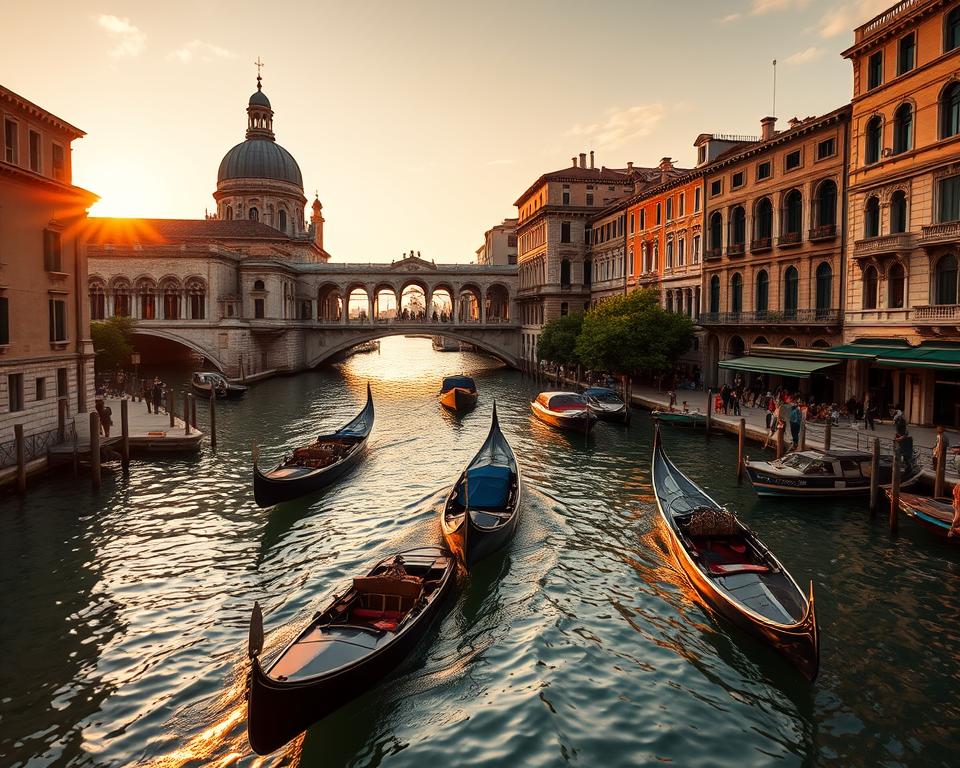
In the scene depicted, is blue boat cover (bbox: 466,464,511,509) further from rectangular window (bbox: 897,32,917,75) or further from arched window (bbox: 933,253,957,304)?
rectangular window (bbox: 897,32,917,75)

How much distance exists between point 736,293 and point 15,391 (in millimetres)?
35193

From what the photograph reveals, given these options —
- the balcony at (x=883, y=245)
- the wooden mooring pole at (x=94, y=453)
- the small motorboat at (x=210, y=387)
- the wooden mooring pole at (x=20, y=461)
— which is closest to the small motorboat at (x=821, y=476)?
the balcony at (x=883, y=245)

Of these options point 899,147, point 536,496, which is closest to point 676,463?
point 536,496

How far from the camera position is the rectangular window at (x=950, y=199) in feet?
78.8

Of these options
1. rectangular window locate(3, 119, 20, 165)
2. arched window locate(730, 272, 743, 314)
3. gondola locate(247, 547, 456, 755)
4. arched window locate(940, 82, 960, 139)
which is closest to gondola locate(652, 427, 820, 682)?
gondola locate(247, 547, 456, 755)

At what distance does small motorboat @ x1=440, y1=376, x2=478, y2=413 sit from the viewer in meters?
40.0

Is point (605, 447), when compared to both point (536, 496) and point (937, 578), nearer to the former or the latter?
point (536, 496)

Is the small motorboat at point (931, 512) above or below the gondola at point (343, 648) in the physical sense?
above

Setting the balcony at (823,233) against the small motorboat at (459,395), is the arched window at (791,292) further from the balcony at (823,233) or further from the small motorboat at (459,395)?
the small motorboat at (459,395)

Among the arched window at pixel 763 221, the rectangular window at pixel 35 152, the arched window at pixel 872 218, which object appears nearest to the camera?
the rectangular window at pixel 35 152

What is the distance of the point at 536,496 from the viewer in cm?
2144

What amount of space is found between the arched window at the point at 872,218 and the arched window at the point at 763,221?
729 centimetres

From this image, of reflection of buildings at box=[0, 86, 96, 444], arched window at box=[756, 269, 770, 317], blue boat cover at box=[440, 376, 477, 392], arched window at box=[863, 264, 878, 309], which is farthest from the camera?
Answer: blue boat cover at box=[440, 376, 477, 392]

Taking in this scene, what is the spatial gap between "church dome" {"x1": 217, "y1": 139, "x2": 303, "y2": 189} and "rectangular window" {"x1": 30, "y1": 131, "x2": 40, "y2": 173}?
68.5m
